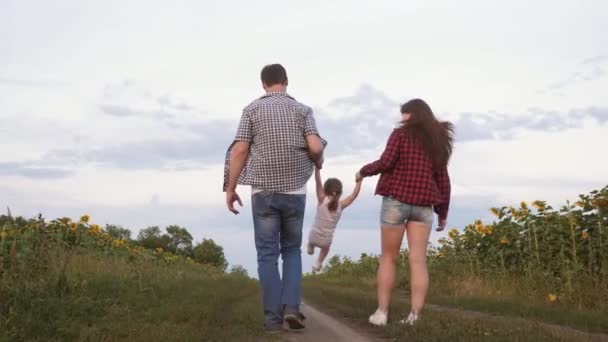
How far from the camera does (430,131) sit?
6910mm

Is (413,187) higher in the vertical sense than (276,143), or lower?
lower

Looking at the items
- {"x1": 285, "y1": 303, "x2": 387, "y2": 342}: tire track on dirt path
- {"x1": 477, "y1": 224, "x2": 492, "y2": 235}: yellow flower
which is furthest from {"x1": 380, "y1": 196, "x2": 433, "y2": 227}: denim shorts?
{"x1": 477, "y1": 224, "x2": 492, "y2": 235}: yellow flower

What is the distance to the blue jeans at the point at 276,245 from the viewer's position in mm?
6336

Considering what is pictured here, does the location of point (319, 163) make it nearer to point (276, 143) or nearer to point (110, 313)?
point (276, 143)

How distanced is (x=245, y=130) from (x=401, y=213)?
174cm

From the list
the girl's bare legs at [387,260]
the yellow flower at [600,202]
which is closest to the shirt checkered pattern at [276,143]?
the girl's bare legs at [387,260]

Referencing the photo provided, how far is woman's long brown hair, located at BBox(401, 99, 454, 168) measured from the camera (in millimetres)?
6891

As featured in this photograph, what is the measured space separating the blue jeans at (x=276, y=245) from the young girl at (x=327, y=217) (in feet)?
6.13

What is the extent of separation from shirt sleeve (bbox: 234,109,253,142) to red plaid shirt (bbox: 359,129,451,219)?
1.30 m

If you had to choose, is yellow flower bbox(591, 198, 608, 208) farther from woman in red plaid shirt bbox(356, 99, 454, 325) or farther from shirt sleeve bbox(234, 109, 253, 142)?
shirt sleeve bbox(234, 109, 253, 142)

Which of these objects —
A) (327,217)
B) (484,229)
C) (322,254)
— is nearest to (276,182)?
(327,217)

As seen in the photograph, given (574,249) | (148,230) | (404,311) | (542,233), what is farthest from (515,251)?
(148,230)

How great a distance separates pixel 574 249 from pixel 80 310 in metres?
7.07

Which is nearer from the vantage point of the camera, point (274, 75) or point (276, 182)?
point (276, 182)
